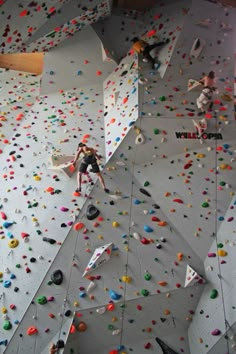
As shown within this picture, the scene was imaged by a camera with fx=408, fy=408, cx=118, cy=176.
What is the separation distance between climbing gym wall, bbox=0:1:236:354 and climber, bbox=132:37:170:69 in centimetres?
12

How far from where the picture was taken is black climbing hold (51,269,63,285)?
14.9 ft

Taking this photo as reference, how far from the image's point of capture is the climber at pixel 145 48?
640 cm

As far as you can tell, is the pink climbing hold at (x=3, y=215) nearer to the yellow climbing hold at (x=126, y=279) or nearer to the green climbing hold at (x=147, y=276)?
the yellow climbing hold at (x=126, y=279)

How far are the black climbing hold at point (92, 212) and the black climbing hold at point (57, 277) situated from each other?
0.79 meters

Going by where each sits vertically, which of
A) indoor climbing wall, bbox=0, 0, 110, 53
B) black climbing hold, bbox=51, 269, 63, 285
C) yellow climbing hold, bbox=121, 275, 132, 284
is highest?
indoor climbing wall, bbox=0, 0, 110, 53

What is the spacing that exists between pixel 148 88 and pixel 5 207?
2.68 metres

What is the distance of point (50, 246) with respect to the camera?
4816 millimetres

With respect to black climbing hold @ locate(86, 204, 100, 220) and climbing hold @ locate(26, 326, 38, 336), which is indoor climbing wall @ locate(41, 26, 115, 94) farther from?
climbing hold @ locate(26, 326, 38, 336)

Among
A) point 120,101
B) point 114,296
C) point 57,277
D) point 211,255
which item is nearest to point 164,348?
point 114,296

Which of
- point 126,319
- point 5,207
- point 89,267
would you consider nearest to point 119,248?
point 89,267

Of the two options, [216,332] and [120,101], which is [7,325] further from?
[120,101]

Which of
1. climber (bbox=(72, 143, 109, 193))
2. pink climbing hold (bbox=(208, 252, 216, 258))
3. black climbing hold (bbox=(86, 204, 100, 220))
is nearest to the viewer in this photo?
pink climbing hold (bbox=(208, 252, 216, 258))

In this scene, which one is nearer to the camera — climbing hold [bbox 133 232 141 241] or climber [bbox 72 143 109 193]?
climbing hold [bbox 133 232 141 241]

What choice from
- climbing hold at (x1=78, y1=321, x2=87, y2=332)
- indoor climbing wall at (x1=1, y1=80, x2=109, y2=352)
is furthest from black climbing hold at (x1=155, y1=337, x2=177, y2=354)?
indoor climbing wall at (x1=1, y1=80, x2=109, y2=352)
